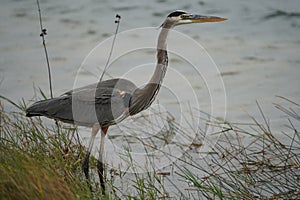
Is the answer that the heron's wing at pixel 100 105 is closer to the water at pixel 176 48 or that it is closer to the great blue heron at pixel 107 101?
the great blue heron at pixel 107 101

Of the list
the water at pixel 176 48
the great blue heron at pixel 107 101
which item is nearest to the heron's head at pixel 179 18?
the great blue heron at pixel 107 101

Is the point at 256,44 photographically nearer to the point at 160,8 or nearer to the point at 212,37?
the point at 212,37

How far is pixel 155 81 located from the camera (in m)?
5.47

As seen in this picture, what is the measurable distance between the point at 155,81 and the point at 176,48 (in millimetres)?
4741

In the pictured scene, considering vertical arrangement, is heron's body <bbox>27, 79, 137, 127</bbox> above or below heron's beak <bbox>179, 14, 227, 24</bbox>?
below

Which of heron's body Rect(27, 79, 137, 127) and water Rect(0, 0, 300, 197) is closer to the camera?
heron's body Rect(27, 79, 137, 127)

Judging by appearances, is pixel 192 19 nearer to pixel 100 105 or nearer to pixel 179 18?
pixel 179 18

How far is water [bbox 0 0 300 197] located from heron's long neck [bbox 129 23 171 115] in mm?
1478

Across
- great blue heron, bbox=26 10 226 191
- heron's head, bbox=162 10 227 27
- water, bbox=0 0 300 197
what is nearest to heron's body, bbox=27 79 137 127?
great blue heron, bbox=26 10 226 191

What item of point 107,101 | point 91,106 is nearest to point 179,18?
point 107,101

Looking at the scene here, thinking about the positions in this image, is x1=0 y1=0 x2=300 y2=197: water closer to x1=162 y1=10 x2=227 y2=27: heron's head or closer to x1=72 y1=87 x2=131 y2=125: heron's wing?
x1=72 y1=87 x2=131 y2=125: heron's wing

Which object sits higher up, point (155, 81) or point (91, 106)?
point (155, 81)

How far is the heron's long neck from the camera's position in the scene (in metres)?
5.37

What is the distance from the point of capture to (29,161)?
3715mm
